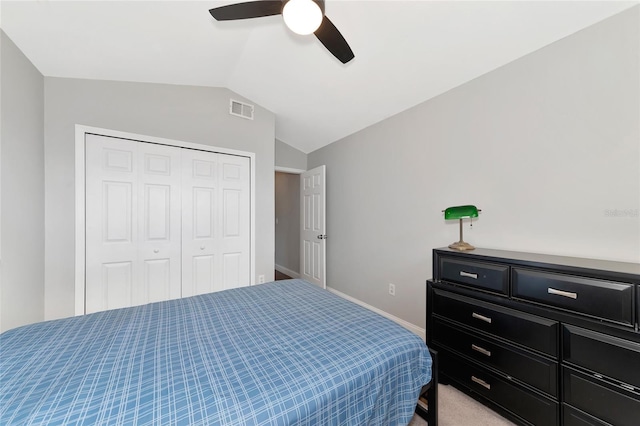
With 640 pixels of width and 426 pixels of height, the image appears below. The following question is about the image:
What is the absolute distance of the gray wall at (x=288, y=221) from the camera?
4.80m

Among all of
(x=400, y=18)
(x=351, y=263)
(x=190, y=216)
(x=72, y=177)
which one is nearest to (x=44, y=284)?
(x=72, y=177)

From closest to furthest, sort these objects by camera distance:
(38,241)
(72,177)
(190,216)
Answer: (38,241), (72,177), (190,216)

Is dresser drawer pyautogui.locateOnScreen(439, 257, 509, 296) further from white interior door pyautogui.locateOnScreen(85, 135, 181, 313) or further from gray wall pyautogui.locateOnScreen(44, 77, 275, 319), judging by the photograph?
white interior door pyautogui.locateOnScreen(85, 135, 181, 313)

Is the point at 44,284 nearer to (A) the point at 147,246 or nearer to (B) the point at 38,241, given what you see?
(B) the point at 38,241

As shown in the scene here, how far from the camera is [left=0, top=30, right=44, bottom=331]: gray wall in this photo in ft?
5.02

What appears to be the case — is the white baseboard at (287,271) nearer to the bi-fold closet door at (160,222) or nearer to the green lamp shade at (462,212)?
the bi-fold closet door at (160,222)

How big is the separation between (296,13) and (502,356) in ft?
7.41

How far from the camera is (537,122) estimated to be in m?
1.70

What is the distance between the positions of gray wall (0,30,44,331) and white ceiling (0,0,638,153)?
0.24m

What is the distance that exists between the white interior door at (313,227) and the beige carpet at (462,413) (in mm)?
2130

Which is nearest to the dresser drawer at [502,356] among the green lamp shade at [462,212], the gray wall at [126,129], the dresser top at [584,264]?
the dresser top at [584,264]

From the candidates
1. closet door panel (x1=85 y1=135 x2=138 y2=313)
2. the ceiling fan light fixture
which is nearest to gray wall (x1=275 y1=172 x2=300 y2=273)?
closet door panel (x1=85 y1=135 x2=138 y2=313)

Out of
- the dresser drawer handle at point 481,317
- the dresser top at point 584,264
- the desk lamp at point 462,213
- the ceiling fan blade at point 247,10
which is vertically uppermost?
the ceiling fan blade at point 247,10

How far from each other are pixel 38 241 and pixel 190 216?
3.73ft
